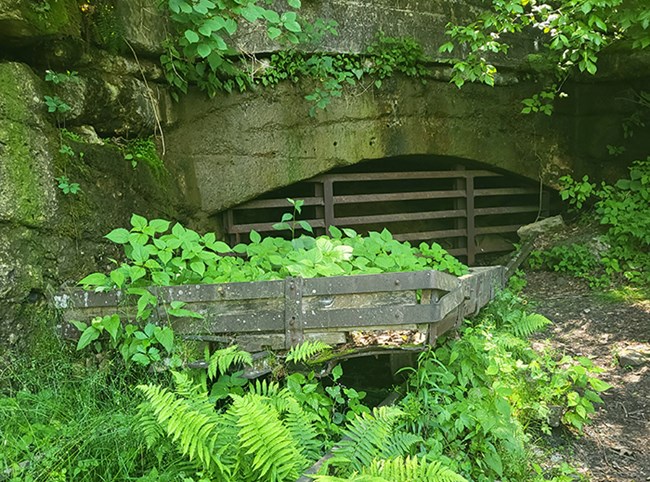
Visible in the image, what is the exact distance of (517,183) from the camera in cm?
890

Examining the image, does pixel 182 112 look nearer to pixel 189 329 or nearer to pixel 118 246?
pixel 118 246

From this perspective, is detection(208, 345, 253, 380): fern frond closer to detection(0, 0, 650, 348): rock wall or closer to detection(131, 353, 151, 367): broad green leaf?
detection(131, 353, 151, 367): broad green leaf

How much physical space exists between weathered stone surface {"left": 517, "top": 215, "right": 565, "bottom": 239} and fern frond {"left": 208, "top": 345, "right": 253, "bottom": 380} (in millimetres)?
6221

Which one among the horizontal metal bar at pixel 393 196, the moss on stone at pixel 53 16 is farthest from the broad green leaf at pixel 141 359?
the horizontal metal bar at pixel 393 196

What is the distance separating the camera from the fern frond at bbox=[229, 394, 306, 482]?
2377 mm

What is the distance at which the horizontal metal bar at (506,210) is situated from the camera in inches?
326

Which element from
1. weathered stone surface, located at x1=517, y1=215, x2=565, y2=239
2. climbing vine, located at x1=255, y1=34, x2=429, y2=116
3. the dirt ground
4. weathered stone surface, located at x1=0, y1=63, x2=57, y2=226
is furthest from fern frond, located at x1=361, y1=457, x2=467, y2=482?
weathered stone surface, located at x1=517, y1=215, x2=565, y2=239

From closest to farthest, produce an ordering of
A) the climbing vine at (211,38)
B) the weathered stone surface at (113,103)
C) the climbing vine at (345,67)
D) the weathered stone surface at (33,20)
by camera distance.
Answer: the weathered stone surface at (33,20), the climbing vine at (211,38), the weathered stone surface at (113,103), the climbing vine at (345,67)

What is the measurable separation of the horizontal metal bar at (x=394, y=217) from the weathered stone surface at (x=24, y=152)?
389cm

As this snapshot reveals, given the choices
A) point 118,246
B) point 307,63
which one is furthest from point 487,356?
point 307,63

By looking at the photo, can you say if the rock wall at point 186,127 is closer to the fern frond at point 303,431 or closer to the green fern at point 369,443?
the fern frond at point 303,431

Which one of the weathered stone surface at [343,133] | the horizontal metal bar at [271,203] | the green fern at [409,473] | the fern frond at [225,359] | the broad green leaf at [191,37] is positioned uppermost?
the broad green leaf at [191,37]

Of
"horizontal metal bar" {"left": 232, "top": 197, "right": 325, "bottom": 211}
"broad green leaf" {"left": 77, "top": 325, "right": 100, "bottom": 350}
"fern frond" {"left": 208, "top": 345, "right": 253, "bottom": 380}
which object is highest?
"horizontal metal bar" {"left": 232, "top": 197, "right": 325, "bottom": 211}

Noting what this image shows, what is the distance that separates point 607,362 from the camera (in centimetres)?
502
